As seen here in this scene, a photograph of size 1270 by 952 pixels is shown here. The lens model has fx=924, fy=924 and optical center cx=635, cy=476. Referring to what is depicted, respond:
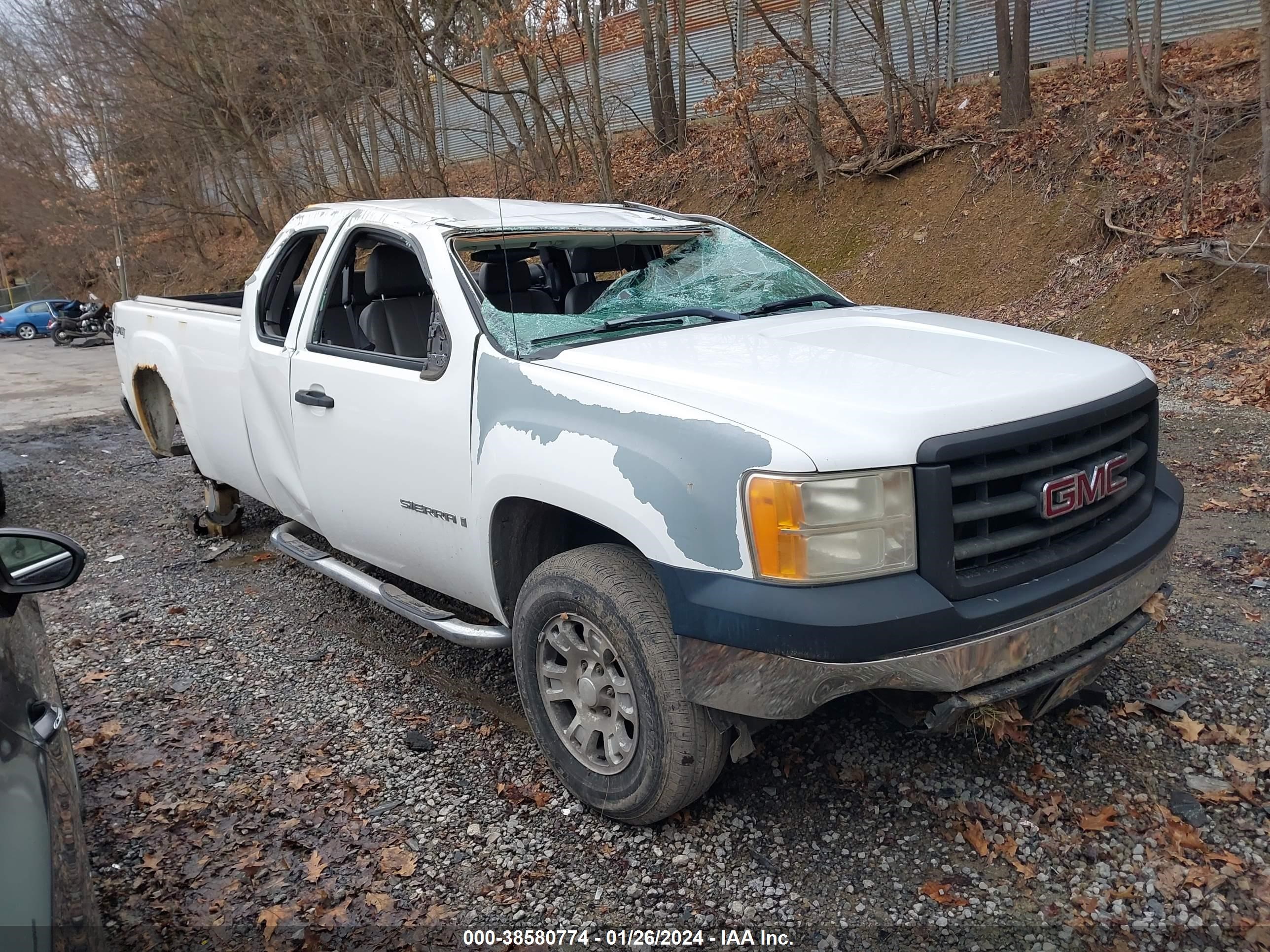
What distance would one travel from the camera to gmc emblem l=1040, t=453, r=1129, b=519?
8.45 feet

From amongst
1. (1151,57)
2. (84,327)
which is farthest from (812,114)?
(84,327)

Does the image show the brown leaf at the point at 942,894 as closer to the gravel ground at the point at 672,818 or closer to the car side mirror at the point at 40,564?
the gravel ground at the point at 672,818

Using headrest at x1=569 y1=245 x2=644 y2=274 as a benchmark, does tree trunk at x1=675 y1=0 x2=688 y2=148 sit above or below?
above

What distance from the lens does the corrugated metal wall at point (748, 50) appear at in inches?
527

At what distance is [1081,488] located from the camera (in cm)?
266

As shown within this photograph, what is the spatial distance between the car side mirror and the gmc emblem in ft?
7.93

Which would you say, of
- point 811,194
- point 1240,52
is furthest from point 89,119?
point 1240,52

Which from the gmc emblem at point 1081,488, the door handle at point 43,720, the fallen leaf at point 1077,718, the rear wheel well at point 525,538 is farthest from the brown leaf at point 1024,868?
the door handle at point 43,720

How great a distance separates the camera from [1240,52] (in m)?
11.4

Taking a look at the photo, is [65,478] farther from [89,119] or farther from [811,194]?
[89,119]

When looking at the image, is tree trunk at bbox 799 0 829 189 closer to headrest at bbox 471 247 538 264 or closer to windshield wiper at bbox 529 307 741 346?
headrest at bbox 471 247 538 264

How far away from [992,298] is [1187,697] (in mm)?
8555

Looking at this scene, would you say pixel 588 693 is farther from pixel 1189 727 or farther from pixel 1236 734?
pixel 1236 734

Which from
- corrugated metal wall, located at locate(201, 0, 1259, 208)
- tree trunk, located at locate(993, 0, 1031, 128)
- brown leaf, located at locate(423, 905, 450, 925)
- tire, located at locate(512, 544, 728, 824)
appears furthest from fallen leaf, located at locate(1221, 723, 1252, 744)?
corrugated metal wall, located at locate(201, 0, 1259, 208)
